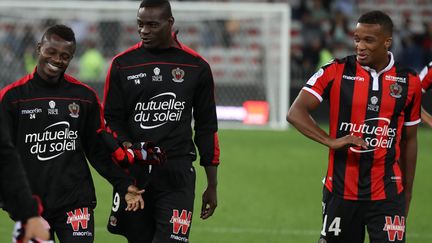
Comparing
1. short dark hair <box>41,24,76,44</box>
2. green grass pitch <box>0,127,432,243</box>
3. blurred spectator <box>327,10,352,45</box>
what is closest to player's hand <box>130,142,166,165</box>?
short dark hair <box>41,24,76,44</box>

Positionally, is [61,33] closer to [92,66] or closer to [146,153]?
[146,153]

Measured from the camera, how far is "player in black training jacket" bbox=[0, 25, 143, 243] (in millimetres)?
6047

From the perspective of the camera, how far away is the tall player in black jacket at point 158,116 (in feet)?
21.2

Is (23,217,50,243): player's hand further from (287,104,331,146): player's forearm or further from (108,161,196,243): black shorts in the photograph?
(287,104,331,146): player's forearm

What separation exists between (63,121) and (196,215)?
200 inches

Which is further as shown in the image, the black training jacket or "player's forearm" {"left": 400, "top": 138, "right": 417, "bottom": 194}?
"player's forearm" {"left": 400, "top": 138, "right": 417, "bottom": 194}

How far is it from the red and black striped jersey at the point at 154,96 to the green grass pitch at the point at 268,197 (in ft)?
10.2

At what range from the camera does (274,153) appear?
16672 mm

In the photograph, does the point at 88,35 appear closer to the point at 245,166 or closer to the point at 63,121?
the point at 245,166

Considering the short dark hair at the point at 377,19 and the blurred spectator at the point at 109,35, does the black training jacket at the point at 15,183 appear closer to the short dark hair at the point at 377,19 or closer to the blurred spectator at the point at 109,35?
the short dark hair at the point at 377,19

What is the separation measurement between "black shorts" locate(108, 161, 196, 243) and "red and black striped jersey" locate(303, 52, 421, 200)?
3.13ft

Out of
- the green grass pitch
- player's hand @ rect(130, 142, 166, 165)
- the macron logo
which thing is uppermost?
the macron logo

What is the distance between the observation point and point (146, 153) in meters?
6.24

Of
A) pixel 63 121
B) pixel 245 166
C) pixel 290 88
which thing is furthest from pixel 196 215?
pixel 290 88
